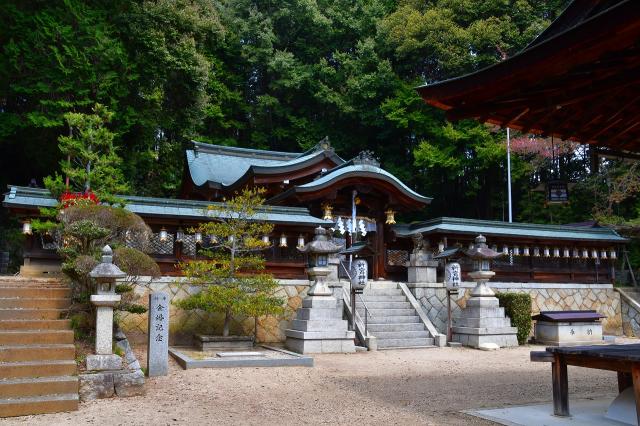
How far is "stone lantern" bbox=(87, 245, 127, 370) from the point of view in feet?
24.7

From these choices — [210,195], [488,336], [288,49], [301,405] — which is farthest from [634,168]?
[288,49]

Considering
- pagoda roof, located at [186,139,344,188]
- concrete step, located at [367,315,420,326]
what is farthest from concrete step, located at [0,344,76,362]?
pagoda roof, located at [186,139,344,188]

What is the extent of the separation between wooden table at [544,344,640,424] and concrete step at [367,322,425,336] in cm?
774

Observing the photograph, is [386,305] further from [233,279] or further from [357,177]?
[233,279]

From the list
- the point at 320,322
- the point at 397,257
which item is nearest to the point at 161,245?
the point at 320,322

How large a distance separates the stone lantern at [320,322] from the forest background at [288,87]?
28.4 feet

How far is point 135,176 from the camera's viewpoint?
915 inches

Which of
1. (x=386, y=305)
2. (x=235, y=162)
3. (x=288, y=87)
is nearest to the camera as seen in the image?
(x=386, y=305)

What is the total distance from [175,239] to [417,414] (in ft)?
31.2

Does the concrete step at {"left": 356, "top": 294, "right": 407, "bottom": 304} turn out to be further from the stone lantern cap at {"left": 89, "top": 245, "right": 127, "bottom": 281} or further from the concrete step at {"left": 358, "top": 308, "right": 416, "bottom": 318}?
the stone lantern cap at {"left": 89, "top": 245, "right": 127, "bottom": 281}

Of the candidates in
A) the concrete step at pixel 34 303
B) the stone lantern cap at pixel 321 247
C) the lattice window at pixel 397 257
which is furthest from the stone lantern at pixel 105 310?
the lattice window at pixel 397 257

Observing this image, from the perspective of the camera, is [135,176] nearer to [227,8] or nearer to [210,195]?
[210,195]

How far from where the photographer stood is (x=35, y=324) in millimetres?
8164

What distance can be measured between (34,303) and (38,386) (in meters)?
2.57
